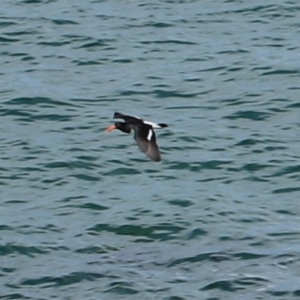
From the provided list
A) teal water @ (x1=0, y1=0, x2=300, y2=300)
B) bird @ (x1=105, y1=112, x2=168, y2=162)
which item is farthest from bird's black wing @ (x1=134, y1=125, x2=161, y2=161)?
teal water @ (x1=0, y1=0, x2=300, y2=300)

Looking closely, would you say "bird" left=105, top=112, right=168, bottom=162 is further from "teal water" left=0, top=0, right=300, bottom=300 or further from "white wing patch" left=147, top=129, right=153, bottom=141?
"teal water" left=0, top=0, right=300, bottom=300

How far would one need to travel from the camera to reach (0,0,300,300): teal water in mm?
12992

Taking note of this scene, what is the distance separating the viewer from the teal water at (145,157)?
13.0 m

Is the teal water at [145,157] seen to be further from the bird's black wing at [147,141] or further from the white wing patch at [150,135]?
the white wing patch at [150,135]

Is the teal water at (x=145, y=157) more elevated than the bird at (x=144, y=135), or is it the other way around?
the bird at (x=144, y=135)

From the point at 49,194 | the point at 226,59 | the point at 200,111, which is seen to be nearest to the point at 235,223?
the point at 49,194

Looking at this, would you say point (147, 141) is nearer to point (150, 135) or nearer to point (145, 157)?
point (150, 135)

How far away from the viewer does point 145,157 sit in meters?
16.5

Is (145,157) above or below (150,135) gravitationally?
below

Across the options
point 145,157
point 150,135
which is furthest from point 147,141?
point 145,157

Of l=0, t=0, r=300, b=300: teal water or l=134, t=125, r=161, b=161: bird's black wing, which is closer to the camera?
l=0, t=0, r=300, b=300: teal water

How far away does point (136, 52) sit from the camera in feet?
69.0

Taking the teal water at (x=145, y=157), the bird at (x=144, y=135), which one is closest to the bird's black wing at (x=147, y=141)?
the bird at (x=144, y=135)

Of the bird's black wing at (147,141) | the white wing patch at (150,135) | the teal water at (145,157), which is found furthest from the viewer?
the white wing patch at (150,135)
